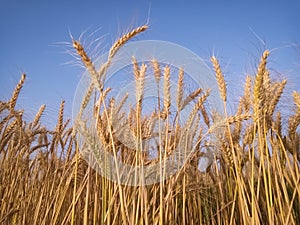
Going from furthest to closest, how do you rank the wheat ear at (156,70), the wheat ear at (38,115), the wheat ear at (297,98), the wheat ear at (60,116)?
the wheat ear at (38,115)
the wheat ear at (60,116)
the wheat ear at (297,98)
the wheat ear at (156,70)

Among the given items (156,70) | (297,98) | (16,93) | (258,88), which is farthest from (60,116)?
(297,98)

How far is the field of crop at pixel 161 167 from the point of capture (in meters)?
1.57

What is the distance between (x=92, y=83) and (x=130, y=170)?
45 cm

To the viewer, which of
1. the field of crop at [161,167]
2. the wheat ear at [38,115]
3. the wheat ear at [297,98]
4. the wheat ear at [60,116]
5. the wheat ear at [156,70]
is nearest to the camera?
the field of crop at [161,167]

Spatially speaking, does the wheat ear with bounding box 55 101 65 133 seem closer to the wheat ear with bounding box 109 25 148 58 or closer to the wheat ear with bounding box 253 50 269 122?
the wheat ear with bounding box 109 25 148 58

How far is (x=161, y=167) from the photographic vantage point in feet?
5.13

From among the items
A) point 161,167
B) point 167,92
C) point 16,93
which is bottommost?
point 161,167

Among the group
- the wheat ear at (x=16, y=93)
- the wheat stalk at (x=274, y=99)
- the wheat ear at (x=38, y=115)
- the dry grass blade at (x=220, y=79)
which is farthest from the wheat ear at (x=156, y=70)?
the wheat ear at (x=38, y=115)

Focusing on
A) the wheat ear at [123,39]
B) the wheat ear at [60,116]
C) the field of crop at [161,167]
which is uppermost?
the wheat ear at [123,39]

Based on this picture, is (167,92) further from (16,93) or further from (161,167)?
(16,93)

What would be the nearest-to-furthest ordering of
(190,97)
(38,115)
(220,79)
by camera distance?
(220,79), (190,97), (38,115)

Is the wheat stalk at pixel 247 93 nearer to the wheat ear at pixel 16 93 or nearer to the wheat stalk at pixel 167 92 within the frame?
the wheat stalk at pixel 167 92

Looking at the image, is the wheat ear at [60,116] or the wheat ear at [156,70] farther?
the wheat ear at [60,116]

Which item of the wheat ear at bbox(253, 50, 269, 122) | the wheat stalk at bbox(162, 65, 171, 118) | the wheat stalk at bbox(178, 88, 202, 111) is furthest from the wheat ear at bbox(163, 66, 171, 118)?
the wheat ear at bbox(253, 50, 269, 122)
